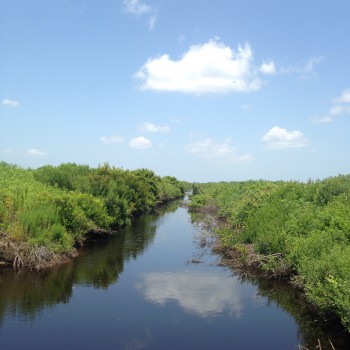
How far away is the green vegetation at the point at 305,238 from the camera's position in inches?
574

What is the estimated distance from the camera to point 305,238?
2022 centimetres

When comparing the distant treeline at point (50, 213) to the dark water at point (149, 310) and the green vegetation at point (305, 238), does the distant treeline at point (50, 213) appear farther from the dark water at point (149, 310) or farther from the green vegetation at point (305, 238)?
the green vegetation at point (305, 238)

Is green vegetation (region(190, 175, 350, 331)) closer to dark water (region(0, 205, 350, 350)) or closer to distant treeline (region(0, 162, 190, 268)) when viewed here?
dark water (region(0, 205, 350, 350))

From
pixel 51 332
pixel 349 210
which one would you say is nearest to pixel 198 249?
pixel 349 210

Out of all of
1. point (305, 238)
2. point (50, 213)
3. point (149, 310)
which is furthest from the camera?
Result: point (50, 213)

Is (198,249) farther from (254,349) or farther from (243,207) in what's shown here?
(254,349)

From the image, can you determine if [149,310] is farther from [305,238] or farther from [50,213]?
[50,213]

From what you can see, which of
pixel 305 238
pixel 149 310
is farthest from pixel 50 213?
pixel 305 238

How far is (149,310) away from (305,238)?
8.74 m

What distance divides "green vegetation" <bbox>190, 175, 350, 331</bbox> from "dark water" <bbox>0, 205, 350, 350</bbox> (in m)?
1.38

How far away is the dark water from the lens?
14195mm

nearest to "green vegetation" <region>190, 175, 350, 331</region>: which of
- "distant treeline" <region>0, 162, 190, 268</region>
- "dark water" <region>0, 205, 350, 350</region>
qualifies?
"dark water" <region>0, 205, 350, 350</region>

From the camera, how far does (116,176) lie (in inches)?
1693

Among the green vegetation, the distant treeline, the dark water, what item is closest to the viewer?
the dark water
